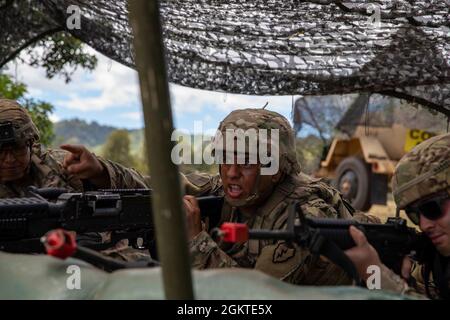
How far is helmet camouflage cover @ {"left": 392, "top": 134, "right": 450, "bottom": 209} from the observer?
8.43ft

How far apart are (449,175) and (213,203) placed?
1.41 meters

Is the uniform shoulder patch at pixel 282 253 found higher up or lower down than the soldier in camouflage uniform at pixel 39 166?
lower down

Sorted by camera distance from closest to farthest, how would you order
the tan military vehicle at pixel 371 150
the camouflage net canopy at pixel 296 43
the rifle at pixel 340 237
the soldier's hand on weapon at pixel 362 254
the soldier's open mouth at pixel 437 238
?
the rifle at pixel 340 237, the soldier's hand on weapon at pixel 362 254, the soldier's open mouth at pixel 437 238, the camouflage net canopy at pixel 296 43, the tan military vehicle at pixel 371 150

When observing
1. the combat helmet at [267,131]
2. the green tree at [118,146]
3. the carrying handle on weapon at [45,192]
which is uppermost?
the combat helmet at [267,131]

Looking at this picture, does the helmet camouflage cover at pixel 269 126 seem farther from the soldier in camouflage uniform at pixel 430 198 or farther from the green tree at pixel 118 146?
the green tree at pixel 118 146

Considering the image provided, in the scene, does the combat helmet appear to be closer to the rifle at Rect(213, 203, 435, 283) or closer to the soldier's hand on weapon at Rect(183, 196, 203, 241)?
the soldier's hand on weapon at Rect(183, 196, 203, 241)

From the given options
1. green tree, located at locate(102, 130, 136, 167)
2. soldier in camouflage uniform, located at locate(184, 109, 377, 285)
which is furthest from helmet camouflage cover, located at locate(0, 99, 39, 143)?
green tree, located at locate(102, 130, 136, 167)

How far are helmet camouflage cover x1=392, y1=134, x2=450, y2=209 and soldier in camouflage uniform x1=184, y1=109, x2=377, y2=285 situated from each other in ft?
1.92

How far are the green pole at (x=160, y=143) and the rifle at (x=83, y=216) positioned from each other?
163 centimetres

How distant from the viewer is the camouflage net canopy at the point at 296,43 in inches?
165

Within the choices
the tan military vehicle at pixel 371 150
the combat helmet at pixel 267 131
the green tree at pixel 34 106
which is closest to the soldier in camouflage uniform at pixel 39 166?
the combat helmet at pixel 267 131

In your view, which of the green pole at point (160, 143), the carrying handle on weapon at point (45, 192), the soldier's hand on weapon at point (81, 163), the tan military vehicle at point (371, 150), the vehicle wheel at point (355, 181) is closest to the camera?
the green pole at point (160, 143)

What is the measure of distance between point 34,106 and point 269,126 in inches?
309
